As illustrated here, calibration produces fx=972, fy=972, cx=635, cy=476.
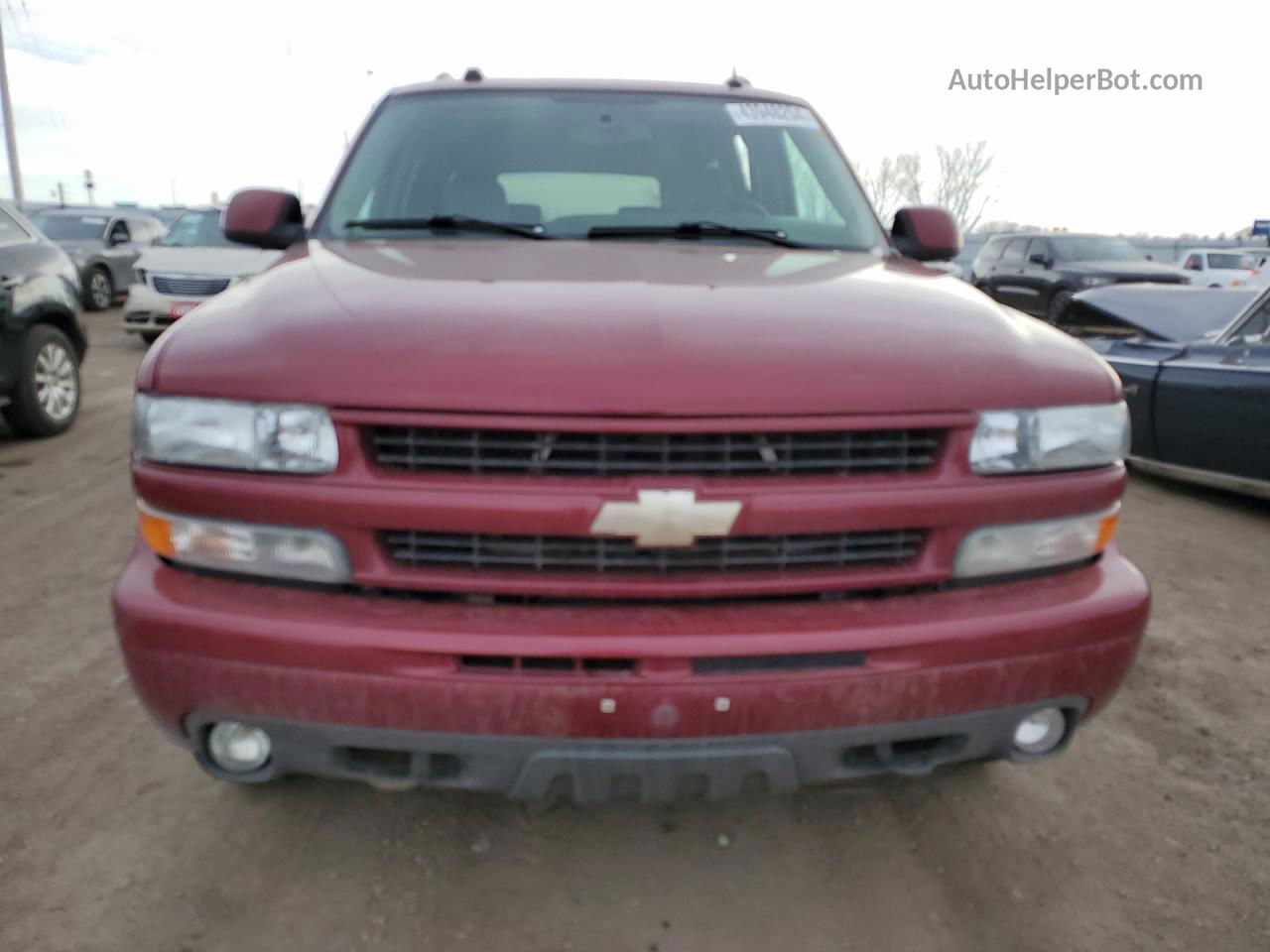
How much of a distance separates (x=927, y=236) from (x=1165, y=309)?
4.45 m

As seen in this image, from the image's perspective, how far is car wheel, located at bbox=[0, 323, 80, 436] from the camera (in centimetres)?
632

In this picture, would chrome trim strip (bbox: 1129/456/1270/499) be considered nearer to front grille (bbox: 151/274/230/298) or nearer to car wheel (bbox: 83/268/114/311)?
front grille (bbox: 151/274/230/298)

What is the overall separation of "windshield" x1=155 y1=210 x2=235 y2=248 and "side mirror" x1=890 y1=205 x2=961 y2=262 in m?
10.2

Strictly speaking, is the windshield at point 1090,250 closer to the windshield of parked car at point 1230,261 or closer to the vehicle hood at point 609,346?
the windshield of parked car at point 1230,261

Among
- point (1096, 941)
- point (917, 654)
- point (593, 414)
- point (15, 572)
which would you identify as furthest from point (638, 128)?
point (15, 572)

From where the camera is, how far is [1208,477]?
17.3 feet

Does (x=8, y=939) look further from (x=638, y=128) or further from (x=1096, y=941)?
(x=638, y=128)

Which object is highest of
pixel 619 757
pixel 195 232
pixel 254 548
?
pixel 254 548

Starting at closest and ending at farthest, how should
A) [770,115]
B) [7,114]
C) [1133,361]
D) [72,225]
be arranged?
[770,115] < [1133,361] < [72,225] < [7,114]

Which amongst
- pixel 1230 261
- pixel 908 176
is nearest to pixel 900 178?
pixel 908 176

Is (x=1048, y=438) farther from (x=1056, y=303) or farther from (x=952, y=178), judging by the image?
(x=952, y=178)

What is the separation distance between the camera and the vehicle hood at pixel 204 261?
35.4ft

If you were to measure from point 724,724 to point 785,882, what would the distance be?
70 cm

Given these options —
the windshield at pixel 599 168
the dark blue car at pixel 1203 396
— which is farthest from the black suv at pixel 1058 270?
the windshield at pixel 599 168
